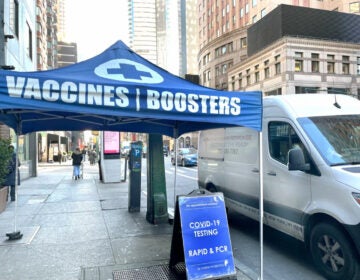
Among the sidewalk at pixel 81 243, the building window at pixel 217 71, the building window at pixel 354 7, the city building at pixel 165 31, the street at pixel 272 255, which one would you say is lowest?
the street at pixel 272 255

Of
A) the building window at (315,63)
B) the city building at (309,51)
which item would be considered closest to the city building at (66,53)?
the city building at (309,51)

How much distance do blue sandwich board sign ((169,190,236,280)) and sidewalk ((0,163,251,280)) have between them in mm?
519

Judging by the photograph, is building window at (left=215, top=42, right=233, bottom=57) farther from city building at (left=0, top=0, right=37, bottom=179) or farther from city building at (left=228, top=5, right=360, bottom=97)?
city building at (left=0, top=0, right=37, bottom=179)

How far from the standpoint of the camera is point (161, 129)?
25.5 feet

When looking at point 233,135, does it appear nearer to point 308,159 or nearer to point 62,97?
point 308,159

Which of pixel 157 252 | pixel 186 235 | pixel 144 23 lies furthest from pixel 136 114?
pixel 144 23

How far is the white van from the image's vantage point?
4.30m

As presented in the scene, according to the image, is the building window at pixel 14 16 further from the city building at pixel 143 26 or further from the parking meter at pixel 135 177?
the city building at pixel 143 26

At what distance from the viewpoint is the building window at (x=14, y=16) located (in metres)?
15.5

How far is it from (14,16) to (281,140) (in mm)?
15478

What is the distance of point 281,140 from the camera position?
18.6 ft

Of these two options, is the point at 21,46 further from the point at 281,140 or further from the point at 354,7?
the point at 354,7

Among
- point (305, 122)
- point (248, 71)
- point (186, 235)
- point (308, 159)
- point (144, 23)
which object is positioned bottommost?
point (186, 235)

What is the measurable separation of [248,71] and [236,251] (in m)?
50.6
